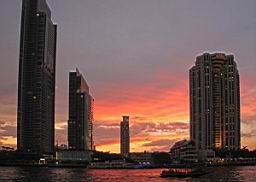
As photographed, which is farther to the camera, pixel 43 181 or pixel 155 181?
pixel 155 181

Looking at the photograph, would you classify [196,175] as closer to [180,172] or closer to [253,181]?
[180,172]

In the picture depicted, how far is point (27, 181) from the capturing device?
423ft

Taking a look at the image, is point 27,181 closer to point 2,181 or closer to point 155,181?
point 2,181

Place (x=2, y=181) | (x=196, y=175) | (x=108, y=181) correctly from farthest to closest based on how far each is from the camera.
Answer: (x=196, y=175) < (x=108, y=181) < (x=2, y=181)

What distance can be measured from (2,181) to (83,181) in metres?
22.6

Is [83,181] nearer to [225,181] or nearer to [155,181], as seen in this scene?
[155,181]

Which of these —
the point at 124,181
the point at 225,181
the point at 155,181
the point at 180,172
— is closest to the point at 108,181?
the point at 124,181

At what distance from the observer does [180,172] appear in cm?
17662

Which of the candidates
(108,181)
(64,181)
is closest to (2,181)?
(64,181)

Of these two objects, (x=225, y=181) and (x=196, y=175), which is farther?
(x=196, y=175)

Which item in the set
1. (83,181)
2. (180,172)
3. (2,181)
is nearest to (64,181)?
(83,181)

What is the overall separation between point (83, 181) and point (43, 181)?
11.3 m

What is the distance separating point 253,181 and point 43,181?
193 ft

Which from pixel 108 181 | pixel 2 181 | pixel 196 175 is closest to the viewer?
pixel 2 181
